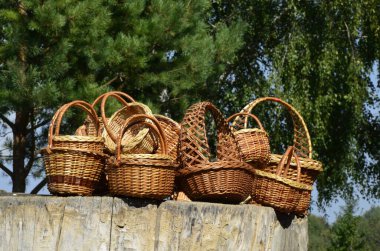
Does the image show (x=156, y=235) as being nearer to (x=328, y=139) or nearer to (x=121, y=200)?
(x=121, y=200)

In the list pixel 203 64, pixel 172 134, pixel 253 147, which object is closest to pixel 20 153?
pixel 203 64

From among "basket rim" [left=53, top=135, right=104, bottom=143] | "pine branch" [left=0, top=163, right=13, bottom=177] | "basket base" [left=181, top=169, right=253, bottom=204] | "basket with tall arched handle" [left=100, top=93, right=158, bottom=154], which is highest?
"pine branch" [left=0, top=163, right=13, bottom=177]

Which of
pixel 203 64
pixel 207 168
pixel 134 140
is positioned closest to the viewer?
pixel 207 168

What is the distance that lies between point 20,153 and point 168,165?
16.0ft

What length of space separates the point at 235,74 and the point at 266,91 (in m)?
0.70

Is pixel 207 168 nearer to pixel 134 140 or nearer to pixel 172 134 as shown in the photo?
pixel 134 140

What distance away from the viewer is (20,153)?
25.4 ft

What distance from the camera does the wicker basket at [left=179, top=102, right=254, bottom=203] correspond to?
127 inches

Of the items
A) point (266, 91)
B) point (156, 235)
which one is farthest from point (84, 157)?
point (266, 91)

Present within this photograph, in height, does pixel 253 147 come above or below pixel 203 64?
below

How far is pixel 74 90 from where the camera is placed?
23.1 ft

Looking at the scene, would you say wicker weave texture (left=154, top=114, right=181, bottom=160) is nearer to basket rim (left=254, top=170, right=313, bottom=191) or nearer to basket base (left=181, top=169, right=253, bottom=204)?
basket base (left=181, top=169, right=253, bottom=204)

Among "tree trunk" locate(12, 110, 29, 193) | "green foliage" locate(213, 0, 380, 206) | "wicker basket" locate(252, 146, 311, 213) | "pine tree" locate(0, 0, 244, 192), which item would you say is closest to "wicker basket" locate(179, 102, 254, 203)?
"wicker basket" locate(252, 146, 311, 213)

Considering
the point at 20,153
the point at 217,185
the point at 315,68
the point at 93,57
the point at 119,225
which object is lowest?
the point at 119,225
